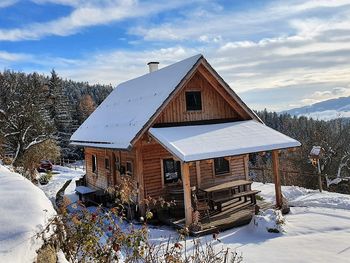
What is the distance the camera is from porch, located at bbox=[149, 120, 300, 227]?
38.2 feet

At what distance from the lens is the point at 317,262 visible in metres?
8.43

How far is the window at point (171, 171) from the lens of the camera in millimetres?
14977

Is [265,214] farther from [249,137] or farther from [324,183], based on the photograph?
[324,183]

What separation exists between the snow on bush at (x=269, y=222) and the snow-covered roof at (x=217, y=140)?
227 cm

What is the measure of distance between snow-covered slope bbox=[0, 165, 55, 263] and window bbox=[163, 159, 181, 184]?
1028 centimetres

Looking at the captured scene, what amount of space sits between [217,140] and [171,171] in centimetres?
313

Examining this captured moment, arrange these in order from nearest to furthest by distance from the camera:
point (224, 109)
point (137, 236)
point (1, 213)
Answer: point (1, 213)
point (137, 236)
point (224, 109)

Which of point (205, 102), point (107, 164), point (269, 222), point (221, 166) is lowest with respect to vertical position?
point (269, 222)

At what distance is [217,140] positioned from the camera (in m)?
13.0

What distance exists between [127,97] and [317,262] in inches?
530

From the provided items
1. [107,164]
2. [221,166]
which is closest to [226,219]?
[221,166]

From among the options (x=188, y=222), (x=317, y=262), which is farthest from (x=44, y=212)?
(x=188, y=222)

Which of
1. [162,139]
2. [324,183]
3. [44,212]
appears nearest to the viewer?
[44,212]

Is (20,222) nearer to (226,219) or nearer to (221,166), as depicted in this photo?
(226,219)
